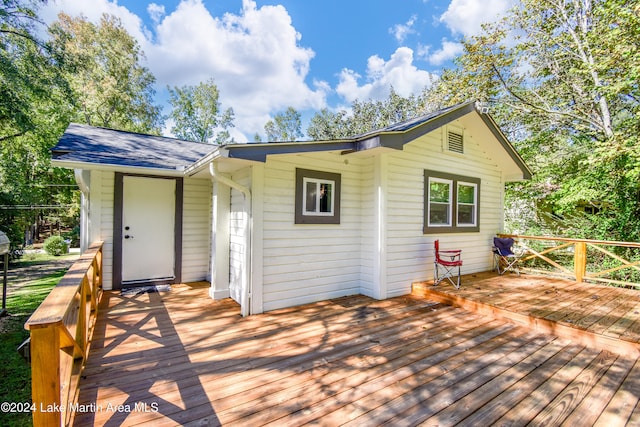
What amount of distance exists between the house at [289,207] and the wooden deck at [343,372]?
34.3 inches

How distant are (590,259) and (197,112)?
22.9 metres

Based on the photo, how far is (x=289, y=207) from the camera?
14.5ft

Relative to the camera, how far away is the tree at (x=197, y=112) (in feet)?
67.4

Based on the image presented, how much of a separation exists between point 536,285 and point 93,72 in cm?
2026

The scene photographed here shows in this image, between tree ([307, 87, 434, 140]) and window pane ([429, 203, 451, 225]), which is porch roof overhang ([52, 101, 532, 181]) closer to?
window pane ([429, 203, 451, 225])

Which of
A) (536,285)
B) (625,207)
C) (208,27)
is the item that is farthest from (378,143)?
(208,27)

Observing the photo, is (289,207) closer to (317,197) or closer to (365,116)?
(317,197)

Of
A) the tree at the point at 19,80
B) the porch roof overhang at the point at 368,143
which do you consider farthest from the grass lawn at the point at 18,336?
the tree at the point at 19,80

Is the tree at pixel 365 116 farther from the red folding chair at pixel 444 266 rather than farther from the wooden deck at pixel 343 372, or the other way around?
the wooden deck at pixel 343 372

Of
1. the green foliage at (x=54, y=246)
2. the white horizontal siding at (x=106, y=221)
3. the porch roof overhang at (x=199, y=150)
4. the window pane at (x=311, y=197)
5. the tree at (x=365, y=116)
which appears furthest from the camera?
the tree at (x=365, y=116)

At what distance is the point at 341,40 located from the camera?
15.9 meters

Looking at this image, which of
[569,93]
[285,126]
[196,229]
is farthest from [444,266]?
[285,126]

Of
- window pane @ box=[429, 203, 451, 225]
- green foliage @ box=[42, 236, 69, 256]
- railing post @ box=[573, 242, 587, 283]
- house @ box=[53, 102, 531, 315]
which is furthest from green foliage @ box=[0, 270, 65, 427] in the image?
railing post @ box=[573, 242, 587, 283]

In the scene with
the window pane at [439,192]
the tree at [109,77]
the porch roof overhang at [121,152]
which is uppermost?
the tree at [109,77]
